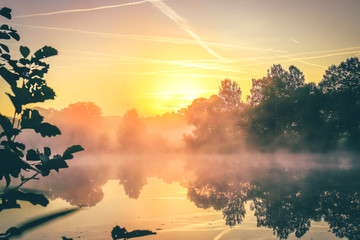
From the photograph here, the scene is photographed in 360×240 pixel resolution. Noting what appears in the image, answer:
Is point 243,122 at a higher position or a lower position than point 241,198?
higher

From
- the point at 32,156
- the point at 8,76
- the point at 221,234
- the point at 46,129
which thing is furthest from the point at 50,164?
the point at 221,234

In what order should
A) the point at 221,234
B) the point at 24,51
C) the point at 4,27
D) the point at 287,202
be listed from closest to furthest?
the point at 24,51, the point at 4,27, the point at 221,234, the point at 287,202

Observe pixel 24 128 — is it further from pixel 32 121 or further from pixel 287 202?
pixel 287 202

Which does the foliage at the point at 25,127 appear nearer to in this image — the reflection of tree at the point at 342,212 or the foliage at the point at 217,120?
the reflection of tree at the point at 342,212

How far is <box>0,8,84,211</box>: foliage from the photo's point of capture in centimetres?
327

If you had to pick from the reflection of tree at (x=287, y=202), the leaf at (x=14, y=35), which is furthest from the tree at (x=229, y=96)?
the leaf at (x=14, y=35)

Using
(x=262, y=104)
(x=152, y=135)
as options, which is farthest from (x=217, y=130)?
(x=152, y=135)

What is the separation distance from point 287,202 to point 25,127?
53.3 feet

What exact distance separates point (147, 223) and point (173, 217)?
1.61 m

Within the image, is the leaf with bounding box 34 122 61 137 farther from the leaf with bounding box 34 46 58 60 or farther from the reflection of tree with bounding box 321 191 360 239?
the reflection of tree with bounding box 321 191 360 239

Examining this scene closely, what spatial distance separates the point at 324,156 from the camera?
54.9m

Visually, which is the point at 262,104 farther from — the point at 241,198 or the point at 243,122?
the point at 241,198

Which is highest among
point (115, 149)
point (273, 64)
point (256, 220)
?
point (273, 64)

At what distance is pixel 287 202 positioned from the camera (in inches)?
677
